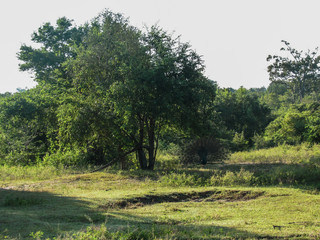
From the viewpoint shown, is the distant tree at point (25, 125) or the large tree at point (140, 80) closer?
the large tree at point (140, 80)

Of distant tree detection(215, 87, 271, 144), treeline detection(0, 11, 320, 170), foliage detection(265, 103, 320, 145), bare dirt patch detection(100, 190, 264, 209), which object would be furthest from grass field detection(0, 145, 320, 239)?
distant tree detection(215, 87, 271, 144)

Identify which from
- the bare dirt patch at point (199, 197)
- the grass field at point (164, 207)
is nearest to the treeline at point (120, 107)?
the grass field at point (164, 207)

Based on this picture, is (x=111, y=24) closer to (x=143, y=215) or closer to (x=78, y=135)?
(x=78, y=135)

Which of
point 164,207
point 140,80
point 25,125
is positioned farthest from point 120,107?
point 25,125

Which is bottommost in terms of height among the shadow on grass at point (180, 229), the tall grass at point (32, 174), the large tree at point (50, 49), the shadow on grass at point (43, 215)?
the shadow on grass at point (180, 229)

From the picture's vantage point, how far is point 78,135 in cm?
1595

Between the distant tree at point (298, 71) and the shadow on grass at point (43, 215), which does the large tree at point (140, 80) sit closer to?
the shadow on grass at point (43, 215)

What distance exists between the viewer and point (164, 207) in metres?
8.80

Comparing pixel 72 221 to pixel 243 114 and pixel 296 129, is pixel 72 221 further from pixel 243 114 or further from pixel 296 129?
pixel 243 114

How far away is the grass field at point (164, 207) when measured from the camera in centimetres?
596

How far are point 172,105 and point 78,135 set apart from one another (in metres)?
4.80

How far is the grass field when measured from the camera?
5965 mm

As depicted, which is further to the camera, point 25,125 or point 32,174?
point 25,125

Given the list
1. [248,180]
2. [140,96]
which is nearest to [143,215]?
[248,180]
